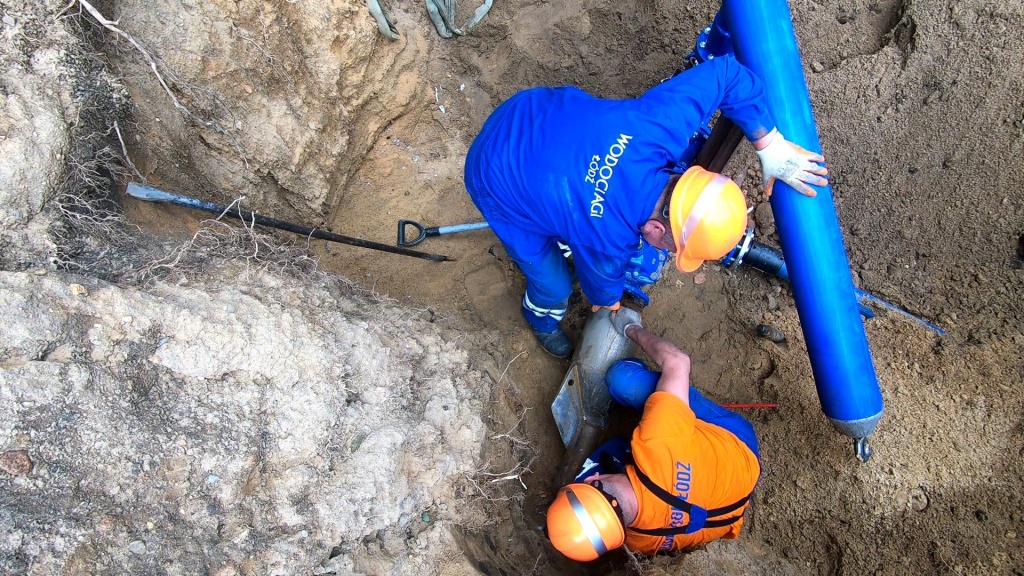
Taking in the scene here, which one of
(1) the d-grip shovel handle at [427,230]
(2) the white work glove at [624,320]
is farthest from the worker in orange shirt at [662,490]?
(1) the d-grip shovel handle at [427,230]

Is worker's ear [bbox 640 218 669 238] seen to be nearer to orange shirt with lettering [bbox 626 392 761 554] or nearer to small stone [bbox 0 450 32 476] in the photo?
orange shirt with lettering [bbox 626 392 761 554]

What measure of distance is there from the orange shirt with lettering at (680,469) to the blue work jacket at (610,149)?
668mm

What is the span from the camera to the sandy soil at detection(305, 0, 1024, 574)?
2.25 meters

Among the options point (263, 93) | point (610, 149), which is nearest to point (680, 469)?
point (610, 149)

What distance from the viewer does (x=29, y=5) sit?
1.72 m

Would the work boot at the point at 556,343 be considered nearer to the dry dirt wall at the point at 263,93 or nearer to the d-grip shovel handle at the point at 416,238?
the d-grip shovel handle at the point at 416,238

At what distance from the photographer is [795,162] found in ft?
6.63

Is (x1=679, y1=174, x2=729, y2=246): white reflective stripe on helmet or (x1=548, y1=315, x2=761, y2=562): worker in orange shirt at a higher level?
(x1=679, y1=174, x2=729, y2=246): white reflective stripe on helmet

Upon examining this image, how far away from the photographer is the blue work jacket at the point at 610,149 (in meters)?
1.89

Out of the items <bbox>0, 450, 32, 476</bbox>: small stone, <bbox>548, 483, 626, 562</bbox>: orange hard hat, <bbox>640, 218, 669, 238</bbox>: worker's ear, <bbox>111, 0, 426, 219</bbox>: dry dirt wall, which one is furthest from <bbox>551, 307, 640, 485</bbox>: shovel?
<bbox>0, 450, 32, 476</bbox>: small stone

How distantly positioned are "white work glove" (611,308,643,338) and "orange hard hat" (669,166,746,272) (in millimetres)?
937

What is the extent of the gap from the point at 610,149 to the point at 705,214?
1.32 feet

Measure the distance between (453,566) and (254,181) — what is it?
194 cm

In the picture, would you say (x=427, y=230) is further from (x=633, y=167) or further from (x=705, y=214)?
(x=705, y=214)
